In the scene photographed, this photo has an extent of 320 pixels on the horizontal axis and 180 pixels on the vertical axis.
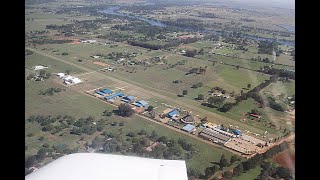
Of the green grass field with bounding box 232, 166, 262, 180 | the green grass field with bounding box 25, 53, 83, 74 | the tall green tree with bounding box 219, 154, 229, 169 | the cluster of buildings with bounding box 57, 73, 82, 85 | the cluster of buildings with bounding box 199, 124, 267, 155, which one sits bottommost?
the green grass field with bounding box 232, 166, 262, 180

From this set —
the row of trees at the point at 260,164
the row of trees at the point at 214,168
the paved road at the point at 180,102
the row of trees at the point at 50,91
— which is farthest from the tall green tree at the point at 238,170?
the row of trees at the point at 50,91

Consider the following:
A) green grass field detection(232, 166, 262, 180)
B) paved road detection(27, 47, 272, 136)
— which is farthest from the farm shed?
green grass field detection(232, 166, 262, 180)

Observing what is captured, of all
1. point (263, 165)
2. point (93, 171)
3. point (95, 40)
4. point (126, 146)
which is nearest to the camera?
point (93, 171)

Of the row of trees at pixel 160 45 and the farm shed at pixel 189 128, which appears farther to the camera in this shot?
the row of trees at pixel 160 45

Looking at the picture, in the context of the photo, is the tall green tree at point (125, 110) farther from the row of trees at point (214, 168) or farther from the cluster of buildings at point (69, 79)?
the row of trees at point (214, 168)

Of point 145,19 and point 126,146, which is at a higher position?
point 145,19

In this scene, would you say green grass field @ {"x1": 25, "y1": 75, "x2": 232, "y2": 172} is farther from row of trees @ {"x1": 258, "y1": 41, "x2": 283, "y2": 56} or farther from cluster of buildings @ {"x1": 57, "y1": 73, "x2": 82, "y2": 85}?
row of trees @ {"x1": 258, "y1": 41, "x2": 283, "y2": 56}

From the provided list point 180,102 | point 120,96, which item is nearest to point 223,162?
point 180,102
